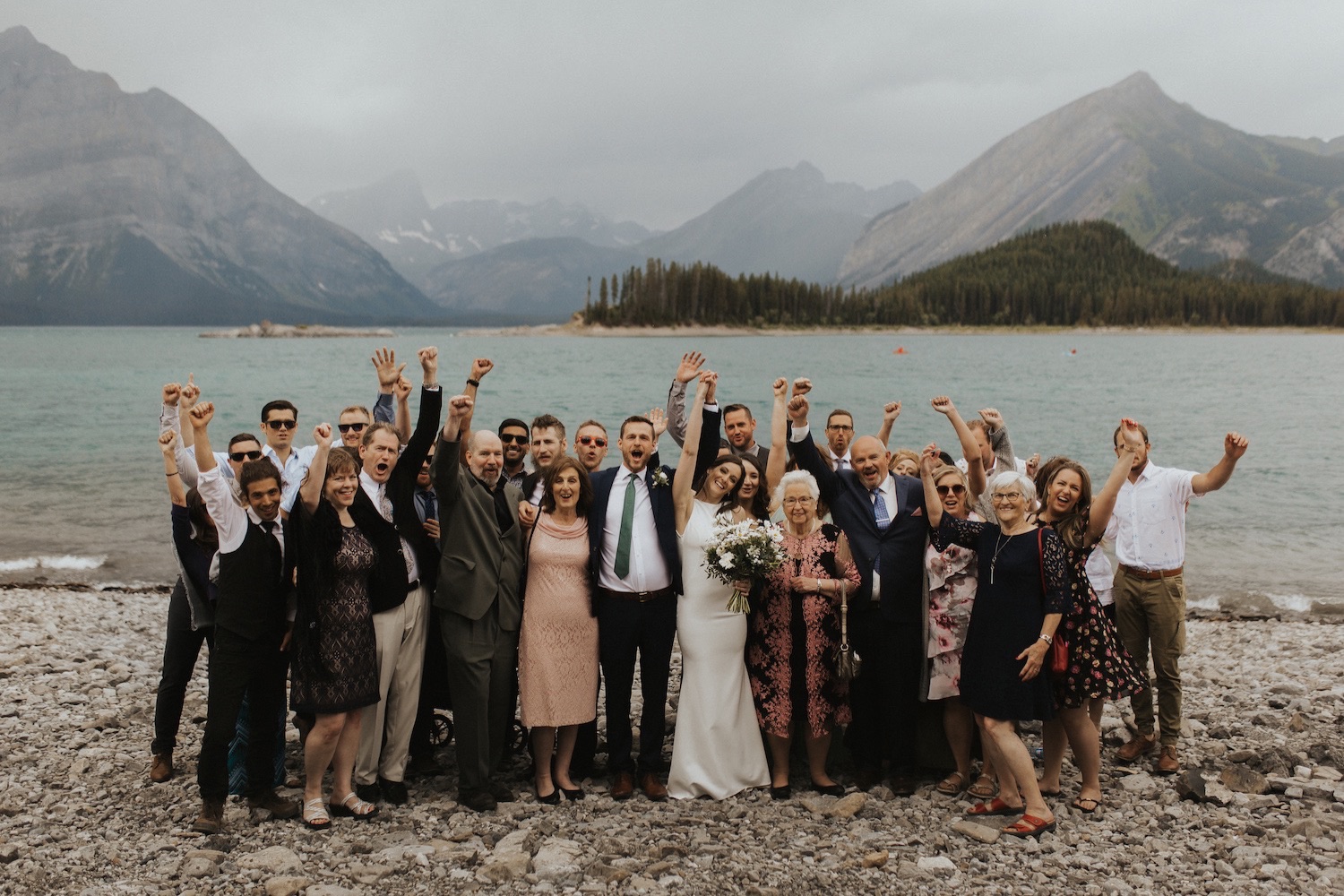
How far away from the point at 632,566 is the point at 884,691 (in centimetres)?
199

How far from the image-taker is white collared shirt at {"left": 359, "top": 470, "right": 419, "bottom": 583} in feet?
19.3

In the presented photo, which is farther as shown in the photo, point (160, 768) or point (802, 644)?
point (160, 768)

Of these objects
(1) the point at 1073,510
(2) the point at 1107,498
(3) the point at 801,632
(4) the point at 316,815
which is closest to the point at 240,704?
(4) the point at 316,815

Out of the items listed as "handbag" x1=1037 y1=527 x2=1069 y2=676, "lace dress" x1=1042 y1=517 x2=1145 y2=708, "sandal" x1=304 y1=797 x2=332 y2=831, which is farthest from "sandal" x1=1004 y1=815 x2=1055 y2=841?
"sandal" x1=304 y1=797 x2=332 y2=831

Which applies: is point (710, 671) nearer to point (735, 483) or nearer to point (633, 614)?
point (633, 614)

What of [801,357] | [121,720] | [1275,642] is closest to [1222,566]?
[1275,642]

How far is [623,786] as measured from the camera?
6348mm

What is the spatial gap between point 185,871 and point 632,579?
123 inches

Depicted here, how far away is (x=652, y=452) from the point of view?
648cm

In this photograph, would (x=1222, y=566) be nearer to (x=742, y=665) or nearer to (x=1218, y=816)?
(x=1218, y=816)

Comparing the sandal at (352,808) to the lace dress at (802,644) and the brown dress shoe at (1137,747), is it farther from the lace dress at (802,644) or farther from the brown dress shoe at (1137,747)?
the brown dress shoe at (1137,747)

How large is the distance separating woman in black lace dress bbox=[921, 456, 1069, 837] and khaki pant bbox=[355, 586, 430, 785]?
3.57m

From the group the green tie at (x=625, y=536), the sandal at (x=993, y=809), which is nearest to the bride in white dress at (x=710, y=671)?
the green tie at (x=625, y=536)

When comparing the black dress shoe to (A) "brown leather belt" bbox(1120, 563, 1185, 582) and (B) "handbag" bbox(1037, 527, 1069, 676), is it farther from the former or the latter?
(A) "brown leather belt" bbox(1120, 563, 1185, 582)
